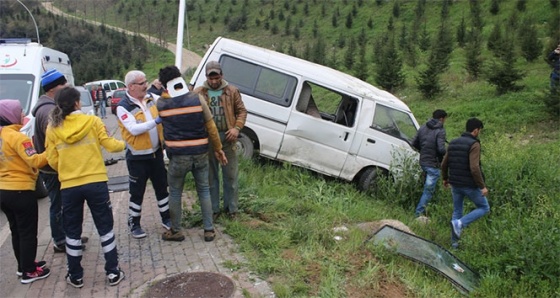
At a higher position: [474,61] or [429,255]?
[474,61]

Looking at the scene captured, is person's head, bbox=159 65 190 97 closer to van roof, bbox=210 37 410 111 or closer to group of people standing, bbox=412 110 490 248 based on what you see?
van roof, bbox=210 37 410 111

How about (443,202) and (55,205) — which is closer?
(55,205)

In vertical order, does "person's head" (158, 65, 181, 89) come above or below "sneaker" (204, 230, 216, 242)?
above

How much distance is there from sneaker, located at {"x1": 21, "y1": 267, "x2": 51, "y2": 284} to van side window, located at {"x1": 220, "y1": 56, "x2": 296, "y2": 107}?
15.0ft

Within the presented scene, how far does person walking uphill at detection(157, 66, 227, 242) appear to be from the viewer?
4539 millimetres

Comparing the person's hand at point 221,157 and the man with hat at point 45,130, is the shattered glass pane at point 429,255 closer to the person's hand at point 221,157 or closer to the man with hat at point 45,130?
the person's hand at point 221,157

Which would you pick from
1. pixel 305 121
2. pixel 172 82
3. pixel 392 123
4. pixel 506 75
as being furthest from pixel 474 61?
pixel 172 82

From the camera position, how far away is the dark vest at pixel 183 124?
14.9 feet

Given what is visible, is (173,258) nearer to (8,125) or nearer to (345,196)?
(8,125)

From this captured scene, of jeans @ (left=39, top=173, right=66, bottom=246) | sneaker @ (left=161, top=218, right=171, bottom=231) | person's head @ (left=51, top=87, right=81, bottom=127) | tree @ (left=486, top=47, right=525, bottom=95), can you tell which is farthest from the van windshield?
tree @ (left=486, top=47, right=525, bottom=95)

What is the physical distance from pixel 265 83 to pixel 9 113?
4565 millimetres

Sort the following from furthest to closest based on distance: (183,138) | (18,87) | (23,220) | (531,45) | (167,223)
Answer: (531,45) < (18,87) < (167,223) < (183,138) < (23,220)

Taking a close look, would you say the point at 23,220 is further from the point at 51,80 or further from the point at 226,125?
the point at 226,125

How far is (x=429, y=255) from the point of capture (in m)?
4.79
